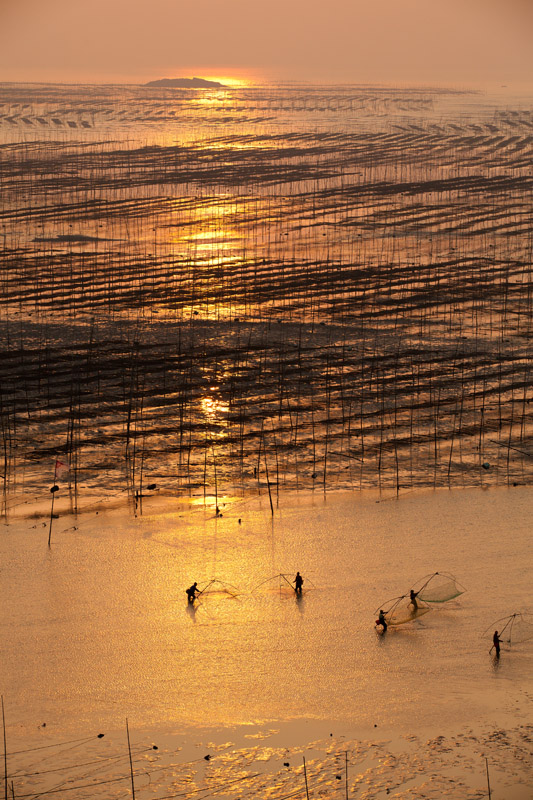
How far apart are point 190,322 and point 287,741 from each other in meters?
17.7

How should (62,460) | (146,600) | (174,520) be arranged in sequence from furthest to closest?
(62,460) < (174,520) < (146,600)

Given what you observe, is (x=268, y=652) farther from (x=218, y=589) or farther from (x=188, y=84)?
(x=188, y=84)

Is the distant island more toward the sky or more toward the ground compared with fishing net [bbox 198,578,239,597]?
more toward the sky

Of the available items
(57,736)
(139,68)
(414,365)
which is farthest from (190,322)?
(139,68)

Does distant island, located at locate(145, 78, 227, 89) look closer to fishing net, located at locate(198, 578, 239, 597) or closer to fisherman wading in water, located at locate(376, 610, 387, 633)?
fishing net, located at locate(198, 578, 239, 597)

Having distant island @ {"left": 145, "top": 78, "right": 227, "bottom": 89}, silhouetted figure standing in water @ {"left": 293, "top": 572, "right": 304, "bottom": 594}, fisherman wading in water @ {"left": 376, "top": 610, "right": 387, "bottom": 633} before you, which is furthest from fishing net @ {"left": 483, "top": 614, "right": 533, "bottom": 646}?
distant island @ {"left": 145, "top": 78, "right": 227, "bottom": 89}

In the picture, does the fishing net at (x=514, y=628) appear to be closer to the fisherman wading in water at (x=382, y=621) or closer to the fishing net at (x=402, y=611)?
the fishing net at (x=402, y=611)

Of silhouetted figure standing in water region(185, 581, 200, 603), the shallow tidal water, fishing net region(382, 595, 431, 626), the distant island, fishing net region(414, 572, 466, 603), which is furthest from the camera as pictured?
the distant island

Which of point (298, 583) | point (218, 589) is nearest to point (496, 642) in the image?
point (298, 583)

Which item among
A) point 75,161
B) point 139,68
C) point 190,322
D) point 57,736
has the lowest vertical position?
point 57,736

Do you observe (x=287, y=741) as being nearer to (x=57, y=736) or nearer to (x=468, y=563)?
(x=57, y=736)

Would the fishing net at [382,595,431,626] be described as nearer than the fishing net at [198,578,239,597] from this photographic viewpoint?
Yes

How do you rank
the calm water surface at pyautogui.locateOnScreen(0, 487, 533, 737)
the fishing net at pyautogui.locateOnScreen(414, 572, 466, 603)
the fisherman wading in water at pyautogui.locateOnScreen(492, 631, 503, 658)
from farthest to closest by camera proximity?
the fishing net at pyautogui.locateOnScreen(414, 572, 466, 603) < the fisherman wading in water at pyautogui.locateOnScreen(492, 631, 503, 658) < the calm water surface at pyautogui.locateOnScreen(0, 487, 533, 737)

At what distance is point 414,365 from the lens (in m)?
25.7
